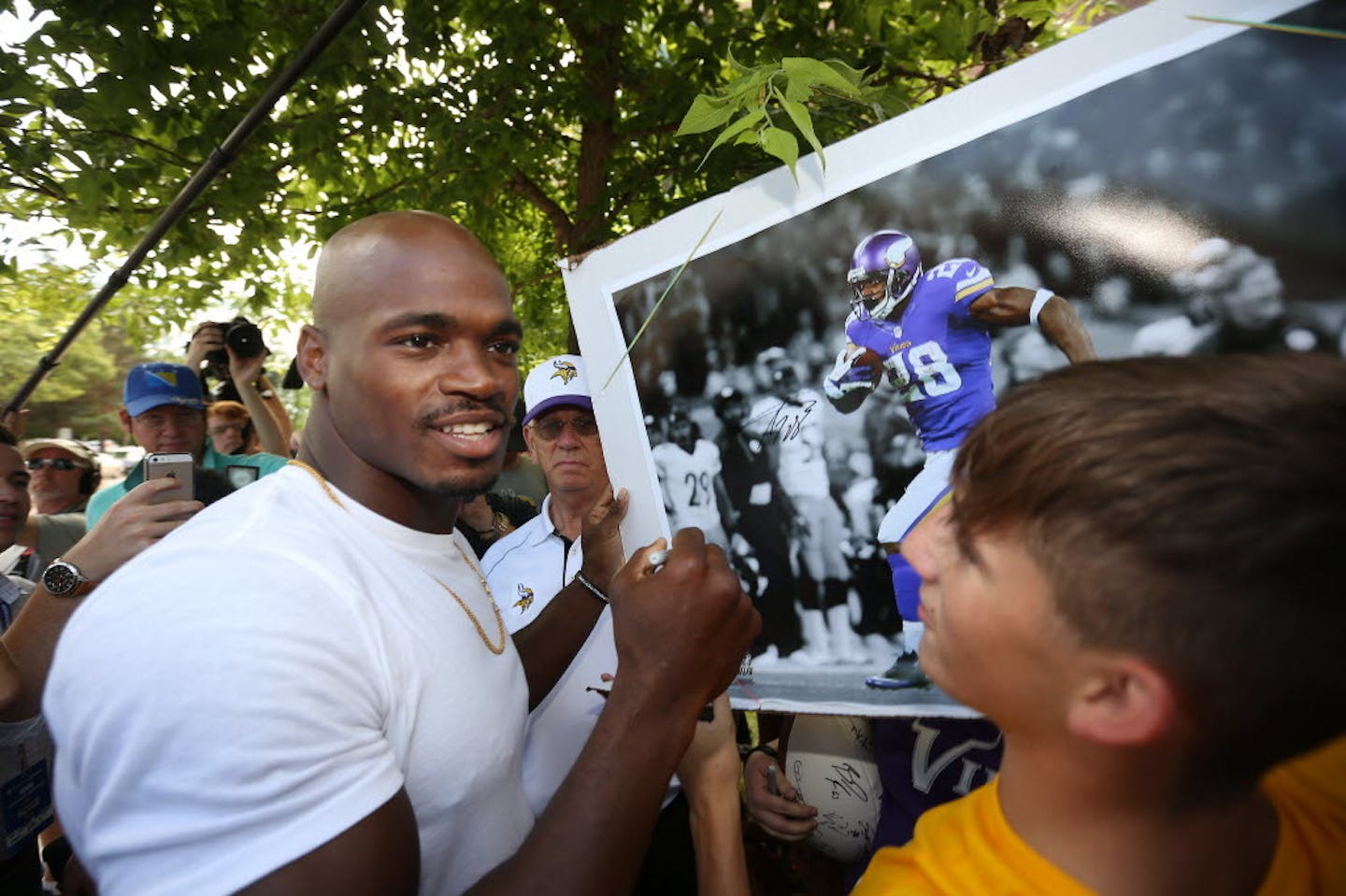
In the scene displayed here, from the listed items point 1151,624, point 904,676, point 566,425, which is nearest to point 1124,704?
point 1151,624

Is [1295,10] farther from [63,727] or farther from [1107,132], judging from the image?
[63,727]

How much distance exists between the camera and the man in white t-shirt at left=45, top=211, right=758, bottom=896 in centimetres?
82

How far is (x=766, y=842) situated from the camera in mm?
2049

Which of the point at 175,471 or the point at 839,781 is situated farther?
the point at 175,471

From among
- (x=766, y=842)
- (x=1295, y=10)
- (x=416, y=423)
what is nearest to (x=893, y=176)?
(x=1295, y=10)

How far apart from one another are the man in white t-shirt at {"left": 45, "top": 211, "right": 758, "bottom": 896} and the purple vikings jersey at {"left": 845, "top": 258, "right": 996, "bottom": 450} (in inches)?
16.3

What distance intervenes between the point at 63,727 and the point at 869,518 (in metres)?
1.13

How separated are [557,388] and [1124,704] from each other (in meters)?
1.98

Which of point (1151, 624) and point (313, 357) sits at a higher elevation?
point (313, 357)

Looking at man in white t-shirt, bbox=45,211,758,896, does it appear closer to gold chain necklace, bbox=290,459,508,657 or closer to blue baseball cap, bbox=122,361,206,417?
gold chain necklace, bbox=290,459,508,657

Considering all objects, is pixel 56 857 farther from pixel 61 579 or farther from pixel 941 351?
pixel 941 351

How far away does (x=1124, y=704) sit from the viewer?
735 millimetres

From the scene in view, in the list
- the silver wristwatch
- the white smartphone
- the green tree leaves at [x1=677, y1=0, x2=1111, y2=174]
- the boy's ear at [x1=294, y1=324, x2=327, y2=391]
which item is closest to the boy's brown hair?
the green tree leaves at [x1=677, y1=0, x2=1111, y2=174]

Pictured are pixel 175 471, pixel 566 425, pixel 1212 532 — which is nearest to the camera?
pixel 1212 532
